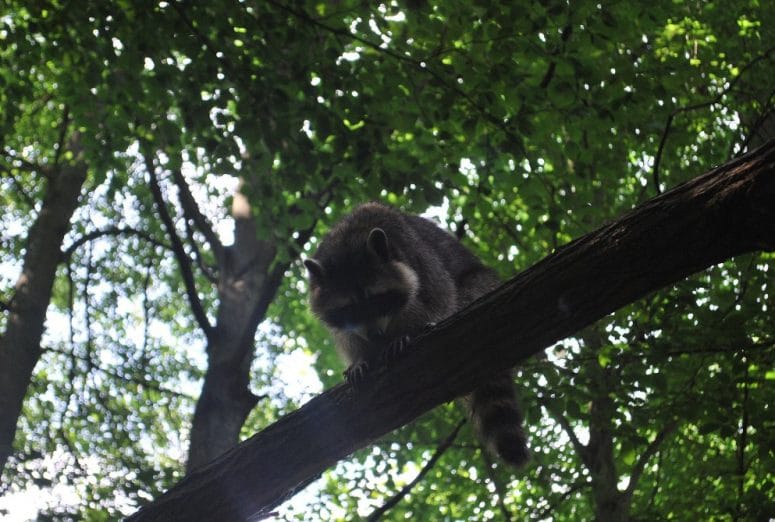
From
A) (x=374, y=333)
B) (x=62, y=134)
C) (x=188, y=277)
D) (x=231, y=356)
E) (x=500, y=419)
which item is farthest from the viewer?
(x=62, y=134)

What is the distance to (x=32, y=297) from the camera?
25.0 ft

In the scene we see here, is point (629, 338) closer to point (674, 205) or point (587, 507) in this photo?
point (674, 205)

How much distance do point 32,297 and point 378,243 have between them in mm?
4094

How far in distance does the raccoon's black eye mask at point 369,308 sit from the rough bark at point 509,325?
1.16 metres

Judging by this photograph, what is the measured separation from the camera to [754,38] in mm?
7445

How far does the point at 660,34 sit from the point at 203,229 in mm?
5182

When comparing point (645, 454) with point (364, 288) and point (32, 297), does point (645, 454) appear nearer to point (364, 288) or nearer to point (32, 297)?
point (364, 288)

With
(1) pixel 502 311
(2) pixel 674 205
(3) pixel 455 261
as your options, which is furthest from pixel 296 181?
(2) pixel 674 205

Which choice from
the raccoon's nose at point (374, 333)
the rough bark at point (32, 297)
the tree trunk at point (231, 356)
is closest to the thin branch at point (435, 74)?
the raccoon's nose at point (374, 333)

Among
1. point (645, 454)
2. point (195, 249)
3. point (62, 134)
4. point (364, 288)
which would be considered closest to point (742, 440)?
point (645, 454)

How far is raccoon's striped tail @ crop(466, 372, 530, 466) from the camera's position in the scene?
453 cm

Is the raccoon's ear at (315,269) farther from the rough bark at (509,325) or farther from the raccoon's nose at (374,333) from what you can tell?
the rough bark at (509,325)

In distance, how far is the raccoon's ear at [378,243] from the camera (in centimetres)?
528

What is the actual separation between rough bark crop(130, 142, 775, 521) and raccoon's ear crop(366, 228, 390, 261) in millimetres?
1582
